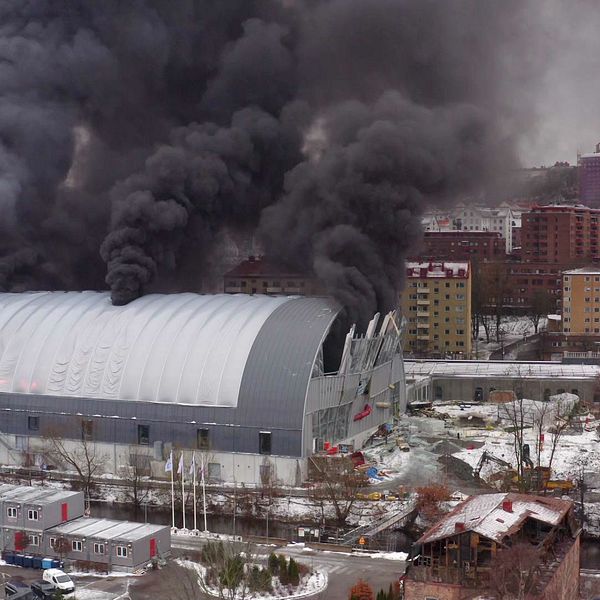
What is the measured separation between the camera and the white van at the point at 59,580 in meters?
25.0

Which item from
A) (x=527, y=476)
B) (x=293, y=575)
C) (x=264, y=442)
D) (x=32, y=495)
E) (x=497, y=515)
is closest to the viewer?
(x=497, y=515)

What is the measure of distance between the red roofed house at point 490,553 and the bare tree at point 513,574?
3 cm

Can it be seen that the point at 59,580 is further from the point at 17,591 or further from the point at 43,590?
the point at 17,591

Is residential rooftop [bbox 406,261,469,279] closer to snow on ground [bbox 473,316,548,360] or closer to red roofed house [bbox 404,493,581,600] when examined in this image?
snow on ground [bbox 473,316,548,360]

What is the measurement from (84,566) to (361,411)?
15.2 meters

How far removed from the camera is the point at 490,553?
72.3ft

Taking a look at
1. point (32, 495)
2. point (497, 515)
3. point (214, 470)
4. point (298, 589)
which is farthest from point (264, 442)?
point (497, 515)

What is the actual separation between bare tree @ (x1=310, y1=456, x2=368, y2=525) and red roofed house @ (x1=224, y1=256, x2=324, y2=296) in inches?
897

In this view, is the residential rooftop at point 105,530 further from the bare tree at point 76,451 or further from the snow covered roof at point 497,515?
the bare tree at point 76,451

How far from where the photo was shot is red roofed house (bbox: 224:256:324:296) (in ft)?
196

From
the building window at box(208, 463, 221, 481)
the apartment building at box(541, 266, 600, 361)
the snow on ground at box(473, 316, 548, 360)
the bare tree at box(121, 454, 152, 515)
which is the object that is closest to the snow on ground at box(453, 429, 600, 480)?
the building window at box(208, 463, 221, 481)

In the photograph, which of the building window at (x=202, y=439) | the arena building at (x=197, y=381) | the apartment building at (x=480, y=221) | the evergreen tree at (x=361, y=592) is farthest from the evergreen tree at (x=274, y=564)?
the apartment building at (x=480, y=221)

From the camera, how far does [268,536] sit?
3073 centimetres

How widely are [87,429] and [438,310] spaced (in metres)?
31.2
